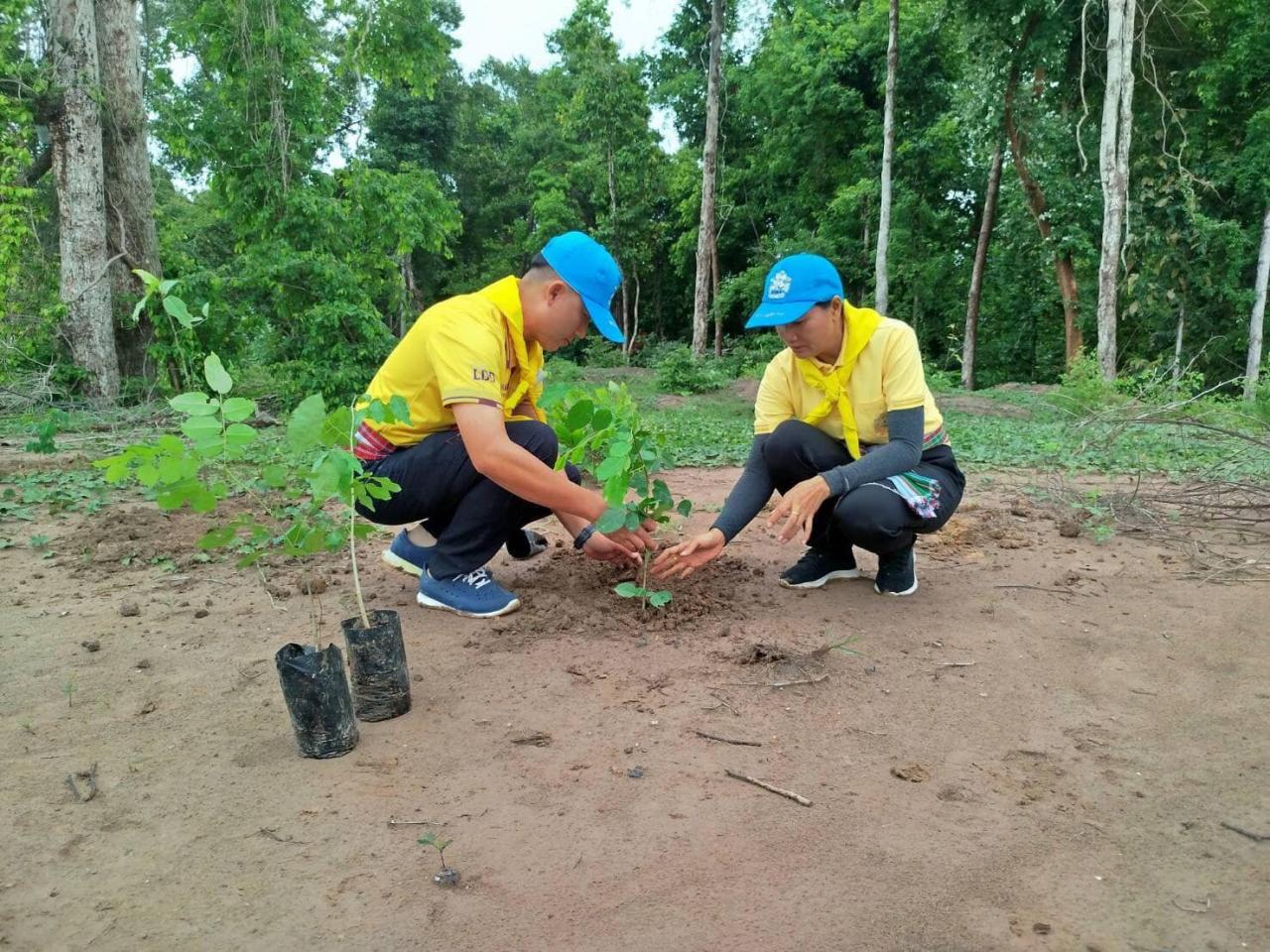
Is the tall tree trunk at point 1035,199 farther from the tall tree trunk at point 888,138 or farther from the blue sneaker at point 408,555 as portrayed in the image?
the blue sneaker at point 408,555

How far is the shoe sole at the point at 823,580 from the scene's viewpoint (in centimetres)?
322

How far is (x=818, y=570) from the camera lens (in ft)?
10.7

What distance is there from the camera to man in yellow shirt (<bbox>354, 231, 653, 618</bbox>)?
2508 mm

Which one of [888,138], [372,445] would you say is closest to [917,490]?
[372,445]

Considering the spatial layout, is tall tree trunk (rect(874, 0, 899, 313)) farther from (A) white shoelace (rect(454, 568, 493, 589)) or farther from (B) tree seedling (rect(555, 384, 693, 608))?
(A) white shoelace (rect(454, 568, 493, 589))

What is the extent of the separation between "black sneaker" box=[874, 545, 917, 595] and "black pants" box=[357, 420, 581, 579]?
1278mm

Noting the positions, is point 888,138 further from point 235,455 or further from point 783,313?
point 235,455

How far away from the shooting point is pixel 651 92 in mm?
22297

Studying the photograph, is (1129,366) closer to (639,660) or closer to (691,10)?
(691,10)

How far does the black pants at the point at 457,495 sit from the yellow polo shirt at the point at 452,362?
0.28ft

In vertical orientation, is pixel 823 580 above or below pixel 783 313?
below

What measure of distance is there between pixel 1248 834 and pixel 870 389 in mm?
1622

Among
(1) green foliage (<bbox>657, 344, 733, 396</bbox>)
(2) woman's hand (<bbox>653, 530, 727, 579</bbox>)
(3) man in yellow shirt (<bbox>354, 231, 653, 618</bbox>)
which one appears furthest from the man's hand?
(1) green foliage (<bbox>657, 344, 733, 396</bbox>)

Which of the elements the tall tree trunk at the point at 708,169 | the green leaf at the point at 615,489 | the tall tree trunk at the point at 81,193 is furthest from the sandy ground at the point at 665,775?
the tall tree trunk at the point at 708,169
